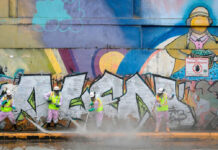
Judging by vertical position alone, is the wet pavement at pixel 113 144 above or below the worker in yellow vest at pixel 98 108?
below

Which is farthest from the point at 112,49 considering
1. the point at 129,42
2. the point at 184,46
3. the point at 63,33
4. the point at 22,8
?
the point at 22,8

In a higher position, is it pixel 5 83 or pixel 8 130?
pixel 5 83

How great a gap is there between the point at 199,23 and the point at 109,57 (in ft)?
13.0

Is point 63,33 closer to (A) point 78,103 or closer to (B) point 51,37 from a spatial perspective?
(B) point 51,37

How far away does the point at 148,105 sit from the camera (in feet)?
43.4

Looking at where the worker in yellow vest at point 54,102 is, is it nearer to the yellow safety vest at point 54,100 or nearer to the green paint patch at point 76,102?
the yellow safety vest at point 54,100

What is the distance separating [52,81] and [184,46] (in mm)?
5591

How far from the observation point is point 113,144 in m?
10.6

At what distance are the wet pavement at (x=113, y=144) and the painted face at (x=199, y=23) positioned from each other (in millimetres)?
4542

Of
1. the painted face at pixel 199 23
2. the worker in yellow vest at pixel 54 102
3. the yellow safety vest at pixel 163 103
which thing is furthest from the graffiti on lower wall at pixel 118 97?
Answer: the painted face at pixel 199 23

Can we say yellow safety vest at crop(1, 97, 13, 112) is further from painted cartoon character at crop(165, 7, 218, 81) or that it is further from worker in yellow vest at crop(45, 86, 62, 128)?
painted cartoon character at crop(165, 7, 218, 81)

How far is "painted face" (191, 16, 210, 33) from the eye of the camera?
1329 centimetres

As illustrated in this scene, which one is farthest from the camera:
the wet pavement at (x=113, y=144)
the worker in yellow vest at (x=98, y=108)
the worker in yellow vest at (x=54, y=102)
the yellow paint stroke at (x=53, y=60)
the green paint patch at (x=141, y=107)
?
the green paint patch at (x=141, y=107)

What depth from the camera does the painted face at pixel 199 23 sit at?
13289 millimetres
